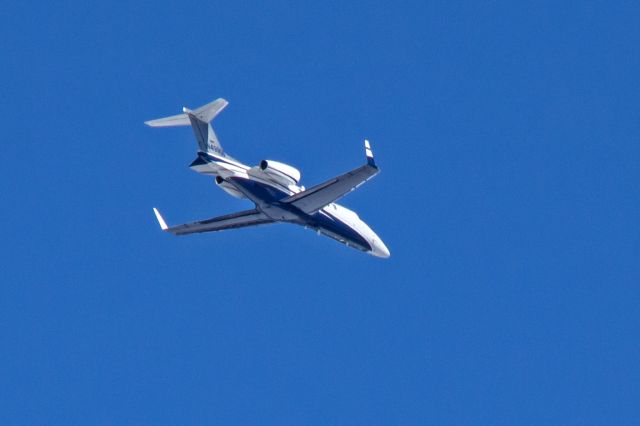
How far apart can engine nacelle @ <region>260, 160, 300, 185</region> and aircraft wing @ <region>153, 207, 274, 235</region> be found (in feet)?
14.2

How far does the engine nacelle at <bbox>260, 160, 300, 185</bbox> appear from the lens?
71.3 metres

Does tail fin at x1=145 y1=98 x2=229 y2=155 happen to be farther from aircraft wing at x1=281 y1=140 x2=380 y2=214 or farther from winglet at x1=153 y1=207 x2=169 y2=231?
winglet at x1=153 y1=207 x2=169 y2=231

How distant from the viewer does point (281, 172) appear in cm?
7194

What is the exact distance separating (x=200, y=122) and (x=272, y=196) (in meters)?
5.34

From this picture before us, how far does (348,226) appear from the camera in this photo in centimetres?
7769

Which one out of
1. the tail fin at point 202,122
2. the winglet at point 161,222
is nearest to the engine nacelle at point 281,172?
the tail fin at point 202,122

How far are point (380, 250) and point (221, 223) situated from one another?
9112 millimetres

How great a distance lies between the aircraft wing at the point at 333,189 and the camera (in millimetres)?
68812

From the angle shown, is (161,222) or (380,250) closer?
(380,250)

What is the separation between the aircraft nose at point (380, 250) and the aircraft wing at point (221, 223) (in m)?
6.30

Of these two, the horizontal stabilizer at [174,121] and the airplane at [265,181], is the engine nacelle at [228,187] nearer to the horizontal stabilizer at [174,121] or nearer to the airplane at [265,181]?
the airplane at [265,181]

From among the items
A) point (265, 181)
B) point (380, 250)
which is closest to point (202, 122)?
point (265, 181)

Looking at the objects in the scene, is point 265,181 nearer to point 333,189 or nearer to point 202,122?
point 333,189

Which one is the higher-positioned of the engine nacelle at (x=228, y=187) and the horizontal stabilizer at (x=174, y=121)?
the horizontal stabilizer at (x=174, y=121)
